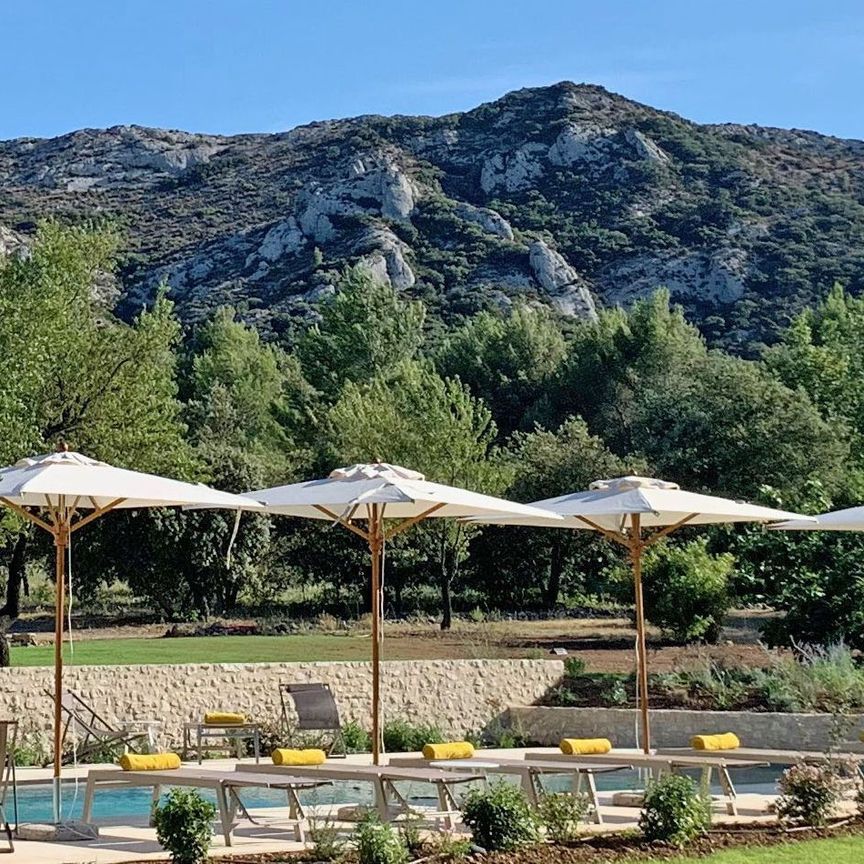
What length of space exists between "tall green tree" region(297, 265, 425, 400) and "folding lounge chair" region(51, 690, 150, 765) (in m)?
36.8

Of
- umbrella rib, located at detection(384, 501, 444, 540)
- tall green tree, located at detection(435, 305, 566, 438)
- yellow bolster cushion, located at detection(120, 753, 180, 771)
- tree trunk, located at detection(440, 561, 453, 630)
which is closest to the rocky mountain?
tall green tree, located at detection(435, 305, 566, 438)

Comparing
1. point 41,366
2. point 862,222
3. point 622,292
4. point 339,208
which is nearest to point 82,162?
point 339,208

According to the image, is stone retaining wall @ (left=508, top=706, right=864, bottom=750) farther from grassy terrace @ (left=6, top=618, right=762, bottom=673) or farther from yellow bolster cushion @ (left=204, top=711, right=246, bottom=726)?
yellow bolster cushion @ (left=204, top=711, right=246, bottom=726)

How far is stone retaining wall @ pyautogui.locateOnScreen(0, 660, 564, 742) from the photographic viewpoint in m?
16.9

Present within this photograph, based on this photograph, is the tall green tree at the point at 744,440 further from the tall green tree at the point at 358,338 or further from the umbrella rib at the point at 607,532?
the umbrella rib at the point at 607,532

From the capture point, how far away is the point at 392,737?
17453mm

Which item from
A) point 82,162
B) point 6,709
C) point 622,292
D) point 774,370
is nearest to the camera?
point 6,709

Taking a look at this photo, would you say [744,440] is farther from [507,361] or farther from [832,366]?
[507,361]

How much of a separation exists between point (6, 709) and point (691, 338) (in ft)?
139

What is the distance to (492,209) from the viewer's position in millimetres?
86812

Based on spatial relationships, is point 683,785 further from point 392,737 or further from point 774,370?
point 774,370

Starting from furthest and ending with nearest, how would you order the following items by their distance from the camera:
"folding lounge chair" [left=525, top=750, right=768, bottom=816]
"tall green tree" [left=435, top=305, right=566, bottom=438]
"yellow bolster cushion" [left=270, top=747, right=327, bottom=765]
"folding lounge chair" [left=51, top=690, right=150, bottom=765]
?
"tall green tree" [left=435, top=305, right=566, bottom=438] < "folding lounge chair" [left=51, top=690, right=150, bottom=765] < "folding lounge chair" [left=525, top=750, right=768, bottom=816] < "yellow bolster cushion" [left=270, top=747, right=327, bottom=765]

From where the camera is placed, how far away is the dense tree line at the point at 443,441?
26.9m

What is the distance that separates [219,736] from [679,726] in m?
5.68
